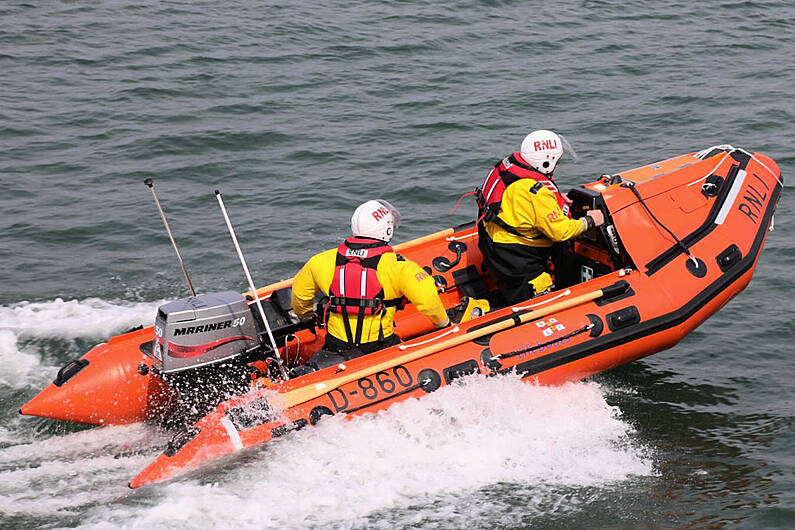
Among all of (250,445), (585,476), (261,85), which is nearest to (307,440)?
(250,445)

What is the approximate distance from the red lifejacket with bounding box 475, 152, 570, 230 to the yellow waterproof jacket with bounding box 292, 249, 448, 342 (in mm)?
871

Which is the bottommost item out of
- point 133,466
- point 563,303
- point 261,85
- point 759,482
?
point 759,482

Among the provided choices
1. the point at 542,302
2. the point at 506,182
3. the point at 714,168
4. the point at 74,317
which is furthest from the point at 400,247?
the point at 74,317

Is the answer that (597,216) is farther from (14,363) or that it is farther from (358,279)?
(14,363)

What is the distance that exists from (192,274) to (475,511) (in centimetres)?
391

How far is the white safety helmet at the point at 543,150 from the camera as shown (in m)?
6.25

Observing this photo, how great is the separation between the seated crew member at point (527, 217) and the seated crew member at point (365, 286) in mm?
841

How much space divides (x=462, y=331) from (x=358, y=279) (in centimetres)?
75

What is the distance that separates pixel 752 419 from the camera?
638 cm

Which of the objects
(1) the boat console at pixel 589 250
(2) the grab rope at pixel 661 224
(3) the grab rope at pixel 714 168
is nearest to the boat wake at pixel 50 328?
(1) the boat console at pixel 589 250

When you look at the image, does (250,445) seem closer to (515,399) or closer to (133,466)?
(133,466)

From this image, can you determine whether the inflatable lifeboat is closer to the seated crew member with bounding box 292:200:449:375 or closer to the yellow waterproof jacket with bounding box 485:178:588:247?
the seated crew member with bounding box 292:200:449:375

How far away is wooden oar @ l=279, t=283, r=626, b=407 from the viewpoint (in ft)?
17.8

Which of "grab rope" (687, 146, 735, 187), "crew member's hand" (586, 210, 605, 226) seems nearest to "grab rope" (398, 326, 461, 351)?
"crew member's hand" (586, 210, 605, 226)
